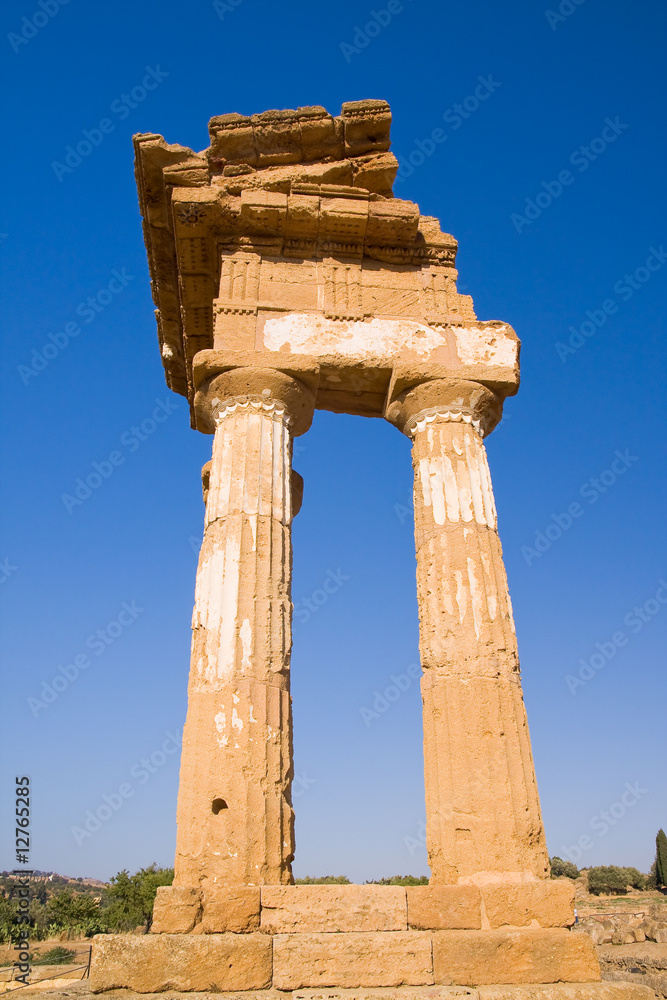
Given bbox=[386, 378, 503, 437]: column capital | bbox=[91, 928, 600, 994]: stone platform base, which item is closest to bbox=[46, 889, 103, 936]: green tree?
bbox=[91, 928, 600, 994]: stone platform base

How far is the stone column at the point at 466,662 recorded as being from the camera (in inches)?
303

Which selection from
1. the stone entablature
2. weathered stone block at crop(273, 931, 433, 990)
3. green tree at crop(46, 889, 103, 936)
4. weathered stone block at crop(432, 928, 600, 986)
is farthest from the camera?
green tree at crop(46, 889, 103, 936)

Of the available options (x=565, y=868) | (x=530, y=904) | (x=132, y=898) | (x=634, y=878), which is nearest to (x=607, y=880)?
(x=634, y=878)

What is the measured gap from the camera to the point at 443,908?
719cm

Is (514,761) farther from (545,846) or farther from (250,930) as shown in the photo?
(250,930)

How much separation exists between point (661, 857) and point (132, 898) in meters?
31.7

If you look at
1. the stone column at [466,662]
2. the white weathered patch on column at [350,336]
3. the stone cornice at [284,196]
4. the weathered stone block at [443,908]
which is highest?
the stone cornice at [284,196]

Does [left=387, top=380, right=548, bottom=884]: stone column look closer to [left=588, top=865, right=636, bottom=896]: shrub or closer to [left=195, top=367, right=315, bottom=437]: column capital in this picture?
[left=195, top=367, right=315, bottom=437]: column capital

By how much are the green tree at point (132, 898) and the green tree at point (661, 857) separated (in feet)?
98.8

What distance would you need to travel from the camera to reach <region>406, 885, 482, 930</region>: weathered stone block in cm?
711

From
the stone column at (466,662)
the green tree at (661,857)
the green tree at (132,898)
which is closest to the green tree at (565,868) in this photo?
the green tree at (661,857)

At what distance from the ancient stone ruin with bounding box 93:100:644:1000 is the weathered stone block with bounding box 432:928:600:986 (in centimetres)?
2

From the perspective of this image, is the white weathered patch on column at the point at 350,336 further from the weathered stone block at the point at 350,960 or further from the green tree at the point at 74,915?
the green tree at the point at 74,915

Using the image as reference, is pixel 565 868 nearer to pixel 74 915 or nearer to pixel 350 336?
pixel 74 915
